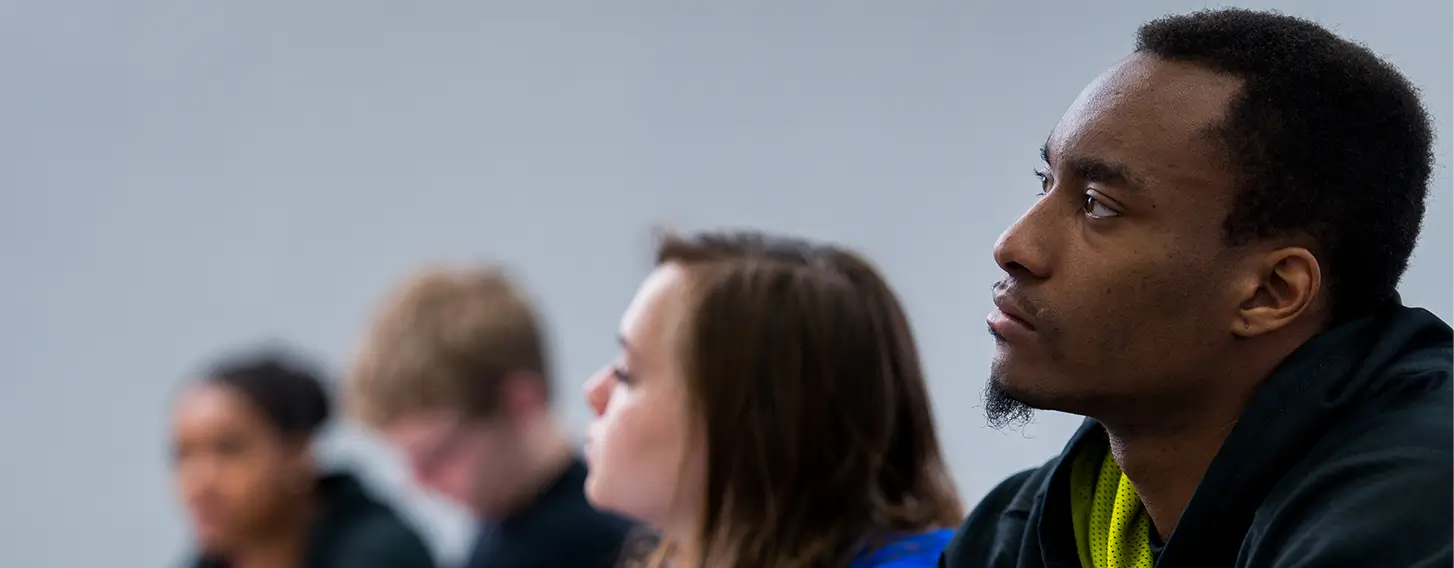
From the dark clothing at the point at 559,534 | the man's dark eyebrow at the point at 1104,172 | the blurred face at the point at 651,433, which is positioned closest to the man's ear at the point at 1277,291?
the man's dark eyebrow at the point at 1104,172

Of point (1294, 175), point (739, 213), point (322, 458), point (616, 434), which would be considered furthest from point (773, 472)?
point (739, 213)

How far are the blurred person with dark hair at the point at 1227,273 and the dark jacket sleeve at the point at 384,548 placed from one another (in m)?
2.05

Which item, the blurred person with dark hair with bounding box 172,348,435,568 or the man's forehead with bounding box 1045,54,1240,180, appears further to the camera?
the blurred person with dark hair with bounding box 172,348,435,568

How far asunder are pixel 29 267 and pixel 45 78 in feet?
1.86

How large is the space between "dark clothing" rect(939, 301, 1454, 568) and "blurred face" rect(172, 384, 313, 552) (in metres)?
2.39

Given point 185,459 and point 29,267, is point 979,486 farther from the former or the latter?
point 29,267

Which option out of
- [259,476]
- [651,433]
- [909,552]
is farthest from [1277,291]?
[259,476]

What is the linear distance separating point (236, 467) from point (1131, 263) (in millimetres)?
2427

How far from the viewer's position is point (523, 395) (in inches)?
126

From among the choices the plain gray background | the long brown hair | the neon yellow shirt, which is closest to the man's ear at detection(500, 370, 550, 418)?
the plain gray background

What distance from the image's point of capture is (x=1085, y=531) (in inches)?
51.6

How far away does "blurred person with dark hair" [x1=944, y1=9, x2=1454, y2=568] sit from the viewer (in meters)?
1.14

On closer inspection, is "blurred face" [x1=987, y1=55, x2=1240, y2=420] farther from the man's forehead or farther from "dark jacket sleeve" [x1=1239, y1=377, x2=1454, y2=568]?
"dark jacket sleeve" [x1=1239, y1=377, x2=1454, y2=568]

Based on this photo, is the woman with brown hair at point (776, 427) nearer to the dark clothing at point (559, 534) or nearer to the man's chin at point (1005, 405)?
the man's chin at point (1005, 405)
